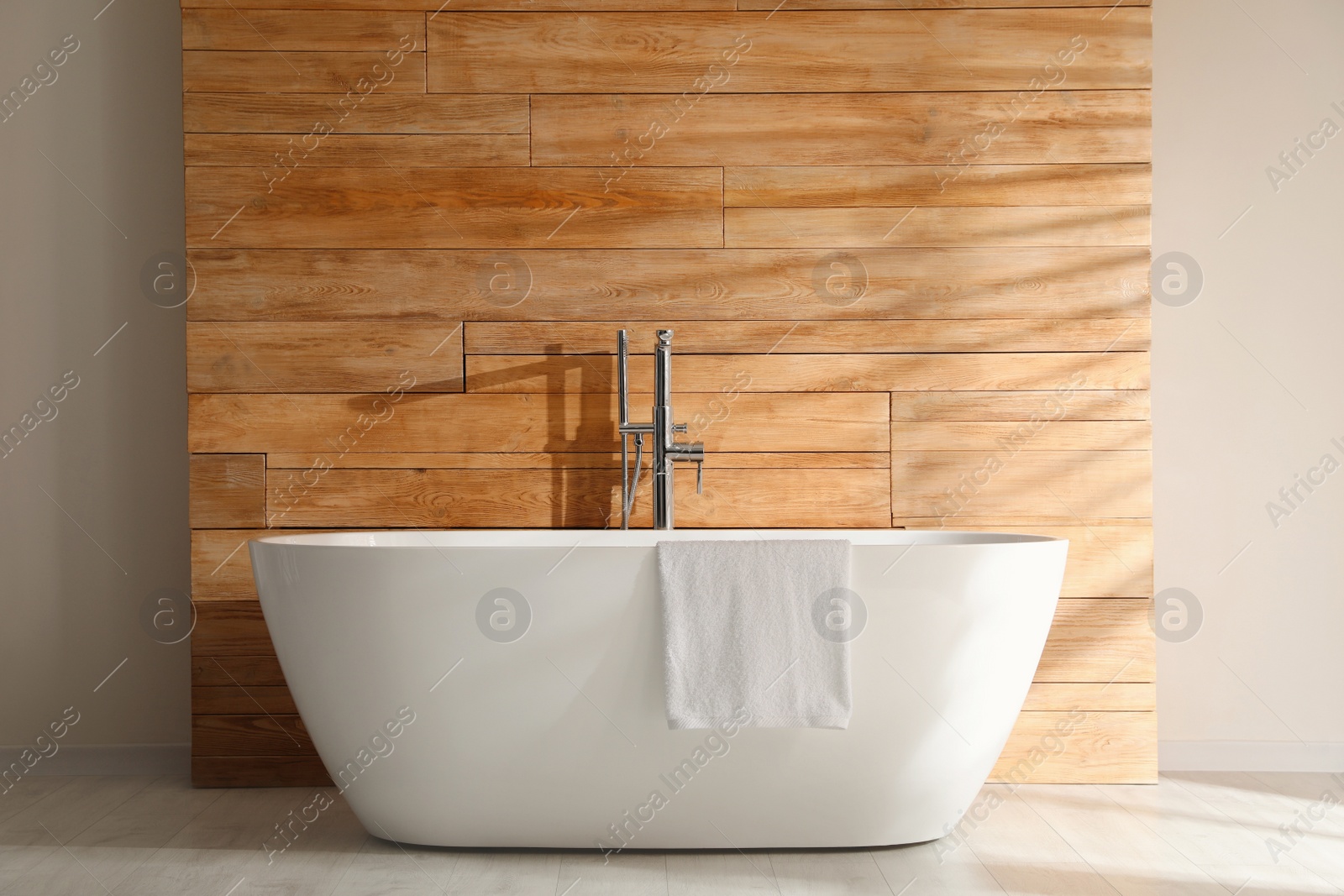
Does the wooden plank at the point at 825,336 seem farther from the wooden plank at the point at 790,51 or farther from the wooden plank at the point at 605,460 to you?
the wooden plank at the point at 790,51

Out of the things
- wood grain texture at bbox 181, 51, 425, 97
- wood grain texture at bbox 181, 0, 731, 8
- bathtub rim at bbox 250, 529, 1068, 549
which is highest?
wood grain texture at bbox 181, 0, 731, 8

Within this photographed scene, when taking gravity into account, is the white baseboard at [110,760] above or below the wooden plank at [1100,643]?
below

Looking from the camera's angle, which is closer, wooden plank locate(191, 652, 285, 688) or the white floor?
the white floor

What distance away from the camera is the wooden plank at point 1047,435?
2510 mm

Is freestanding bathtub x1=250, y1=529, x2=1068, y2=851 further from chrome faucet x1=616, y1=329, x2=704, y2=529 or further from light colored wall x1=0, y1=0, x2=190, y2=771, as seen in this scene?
light colored wall x1=0, y1=0, x2=190, y2=771

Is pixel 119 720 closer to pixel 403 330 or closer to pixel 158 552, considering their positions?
pixel 158 552

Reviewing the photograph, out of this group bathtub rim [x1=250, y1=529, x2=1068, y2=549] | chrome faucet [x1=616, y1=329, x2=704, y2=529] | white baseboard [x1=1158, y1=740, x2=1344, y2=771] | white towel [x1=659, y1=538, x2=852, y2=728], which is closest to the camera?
white towel [x1=659, y1=538, x2=852, y2=728]

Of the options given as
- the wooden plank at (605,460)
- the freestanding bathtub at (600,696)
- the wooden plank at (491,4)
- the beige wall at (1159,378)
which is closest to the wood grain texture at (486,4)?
the wooden plank at (491,4)

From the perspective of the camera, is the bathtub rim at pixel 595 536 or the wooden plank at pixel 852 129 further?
the wooden plank at pixel 852 129

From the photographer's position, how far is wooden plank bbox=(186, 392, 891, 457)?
8.18ft

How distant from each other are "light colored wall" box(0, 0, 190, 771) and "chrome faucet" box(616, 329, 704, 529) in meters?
1.15

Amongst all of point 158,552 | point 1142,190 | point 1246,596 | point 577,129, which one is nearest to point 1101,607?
point 1246,596

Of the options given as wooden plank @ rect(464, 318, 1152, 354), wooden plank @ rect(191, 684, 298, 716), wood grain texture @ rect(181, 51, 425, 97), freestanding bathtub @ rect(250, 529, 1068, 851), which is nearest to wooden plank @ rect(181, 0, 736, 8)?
wood grain texture @ rect(181, 51, 425, 97)

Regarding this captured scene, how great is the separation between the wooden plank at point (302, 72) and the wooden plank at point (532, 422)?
0.74 meters
